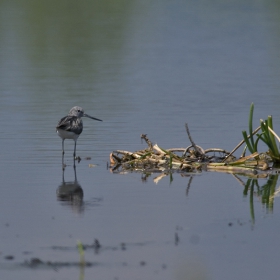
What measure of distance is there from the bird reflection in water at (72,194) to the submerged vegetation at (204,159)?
0.99m

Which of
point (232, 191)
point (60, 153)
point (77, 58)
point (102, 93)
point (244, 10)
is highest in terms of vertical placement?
point (244, 10)

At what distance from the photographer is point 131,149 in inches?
534

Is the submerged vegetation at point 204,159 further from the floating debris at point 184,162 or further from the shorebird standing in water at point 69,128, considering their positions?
the shorebird standing in water at point 69,128

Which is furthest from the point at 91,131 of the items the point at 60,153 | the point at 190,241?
the point at 190,241

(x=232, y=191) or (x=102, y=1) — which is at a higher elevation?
(x=102, y=1)

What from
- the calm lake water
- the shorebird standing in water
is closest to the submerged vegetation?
the calm lake water

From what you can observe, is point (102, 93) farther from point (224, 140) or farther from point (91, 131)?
point (224, 140)

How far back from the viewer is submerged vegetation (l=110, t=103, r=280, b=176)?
11867 millimetres

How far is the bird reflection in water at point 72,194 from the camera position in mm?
9875

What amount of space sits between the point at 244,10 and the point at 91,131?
106 ft

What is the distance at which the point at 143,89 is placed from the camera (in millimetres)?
21391

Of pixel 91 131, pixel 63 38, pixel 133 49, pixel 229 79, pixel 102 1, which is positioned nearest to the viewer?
pixel 91 131

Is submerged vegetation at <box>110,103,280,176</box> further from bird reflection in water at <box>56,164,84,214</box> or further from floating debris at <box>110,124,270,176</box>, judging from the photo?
bird reflection in water at <box>56,164,84,214</box>

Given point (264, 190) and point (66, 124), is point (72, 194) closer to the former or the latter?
point (264, 190)
